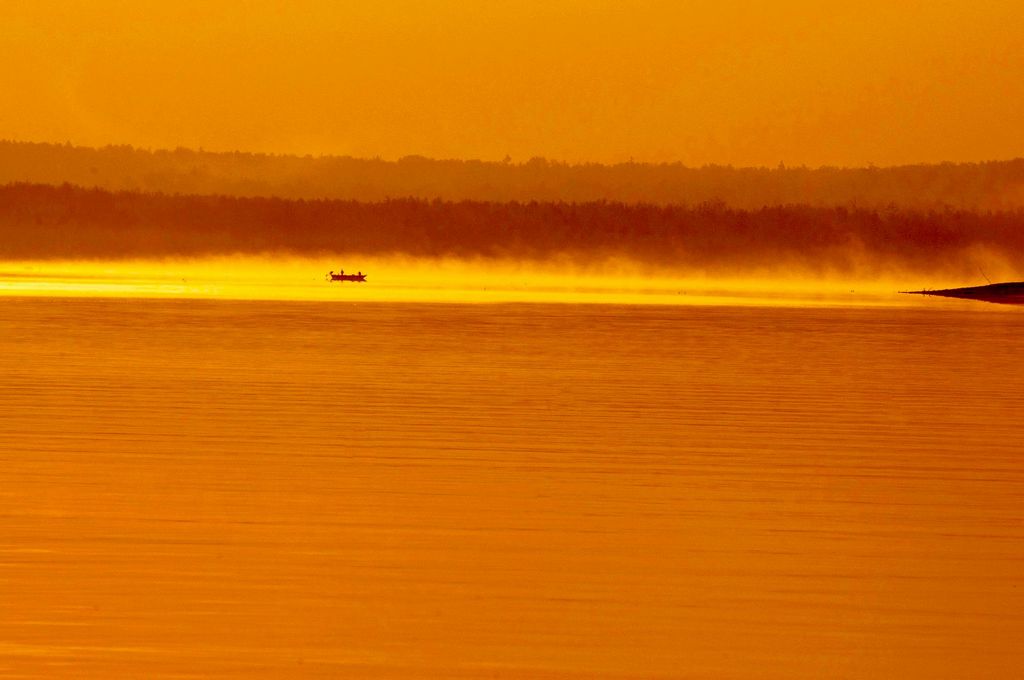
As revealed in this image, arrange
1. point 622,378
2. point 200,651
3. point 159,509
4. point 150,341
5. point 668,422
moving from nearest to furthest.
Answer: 1. point 200,651
2. point 159,509
3. point 668,422
4. point 622,378
5. point 150,341

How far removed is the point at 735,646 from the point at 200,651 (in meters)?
3.01

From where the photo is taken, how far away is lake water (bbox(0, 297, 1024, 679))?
33.4 ft

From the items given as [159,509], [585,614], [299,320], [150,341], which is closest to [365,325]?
[299,320]

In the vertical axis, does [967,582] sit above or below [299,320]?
below

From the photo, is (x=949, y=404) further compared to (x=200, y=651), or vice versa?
(x=949, y=404)

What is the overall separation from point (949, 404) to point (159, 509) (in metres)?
16.8

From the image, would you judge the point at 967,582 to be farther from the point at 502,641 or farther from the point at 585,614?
the point at 502,641

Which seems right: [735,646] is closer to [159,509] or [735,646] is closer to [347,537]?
[347,537]

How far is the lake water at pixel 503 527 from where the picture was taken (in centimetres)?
1018

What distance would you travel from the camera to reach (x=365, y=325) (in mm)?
62781

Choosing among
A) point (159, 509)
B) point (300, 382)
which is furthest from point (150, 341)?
point (159, 509)

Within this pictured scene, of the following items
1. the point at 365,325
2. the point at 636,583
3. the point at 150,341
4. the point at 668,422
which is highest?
the point at 365,325

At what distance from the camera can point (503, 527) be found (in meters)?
14.2

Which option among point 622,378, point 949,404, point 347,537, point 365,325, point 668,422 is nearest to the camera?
point 347,537
